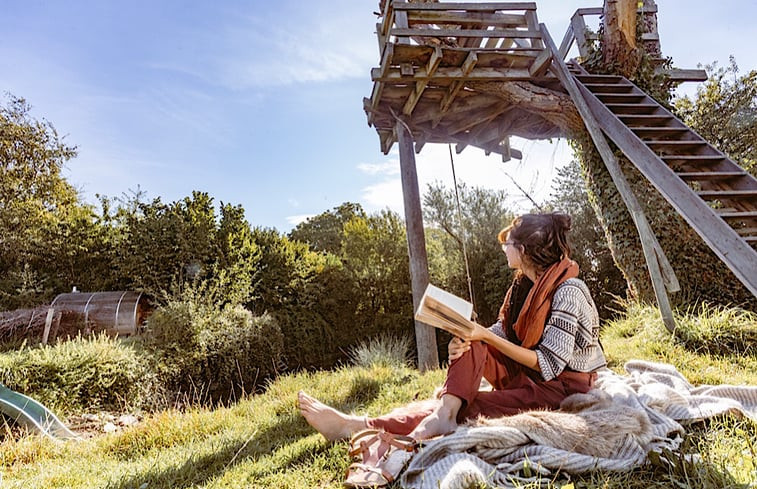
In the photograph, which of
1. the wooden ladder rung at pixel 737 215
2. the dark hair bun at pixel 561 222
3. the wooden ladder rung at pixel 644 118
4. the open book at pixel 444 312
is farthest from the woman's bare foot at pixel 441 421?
the wooden ladder rung at pixel 644 118

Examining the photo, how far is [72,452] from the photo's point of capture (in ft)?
10.5

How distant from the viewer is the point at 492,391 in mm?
2248

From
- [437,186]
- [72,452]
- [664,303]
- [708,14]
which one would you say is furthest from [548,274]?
[437,186]

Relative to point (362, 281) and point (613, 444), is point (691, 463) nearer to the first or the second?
point (613, 444)

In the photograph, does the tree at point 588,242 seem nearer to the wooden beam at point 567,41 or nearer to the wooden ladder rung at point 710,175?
the wooden beam at point 567,41

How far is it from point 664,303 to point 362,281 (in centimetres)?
697

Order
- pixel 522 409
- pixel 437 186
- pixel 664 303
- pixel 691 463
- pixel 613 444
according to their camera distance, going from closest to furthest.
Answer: pixel 691 463 → pixel 613 444 → pixel 522 409 → pixel 664 303 → pixel 437 186

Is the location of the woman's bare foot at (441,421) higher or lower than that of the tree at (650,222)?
lower

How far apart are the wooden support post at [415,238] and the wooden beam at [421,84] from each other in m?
0.31

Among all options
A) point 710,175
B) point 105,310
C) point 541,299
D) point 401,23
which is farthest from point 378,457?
point 105,310

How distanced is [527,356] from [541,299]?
0.32 meters

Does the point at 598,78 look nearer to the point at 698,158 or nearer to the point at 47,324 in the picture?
the point at 698,158

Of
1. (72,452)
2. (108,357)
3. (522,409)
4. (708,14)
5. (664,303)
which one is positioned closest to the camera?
(522,409)

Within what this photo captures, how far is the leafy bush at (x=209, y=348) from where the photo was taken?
6770 mm
